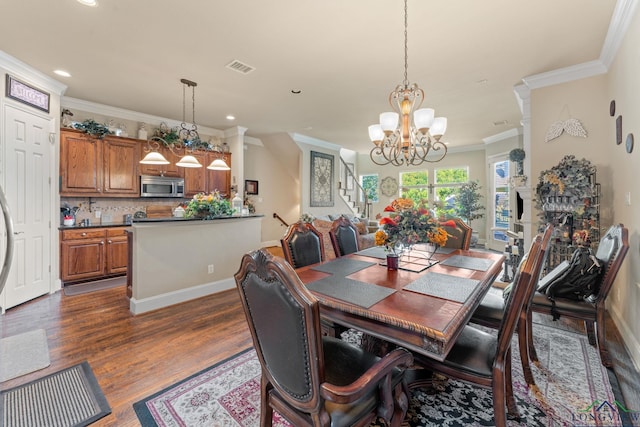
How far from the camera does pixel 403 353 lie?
1169 mm

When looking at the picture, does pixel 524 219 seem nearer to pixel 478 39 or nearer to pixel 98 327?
pixel 478 39

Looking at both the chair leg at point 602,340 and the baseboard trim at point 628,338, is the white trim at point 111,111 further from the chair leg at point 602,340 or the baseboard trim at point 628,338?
the baseboard trim at point 628,338

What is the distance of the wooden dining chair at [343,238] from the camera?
9.24 feet

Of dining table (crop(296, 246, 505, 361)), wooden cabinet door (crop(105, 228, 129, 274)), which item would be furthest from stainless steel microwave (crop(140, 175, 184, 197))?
dining table (crop(296, 246, 505, 361))

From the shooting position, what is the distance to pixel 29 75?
3.49 meters

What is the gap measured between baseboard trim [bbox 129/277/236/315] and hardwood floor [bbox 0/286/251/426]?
0.30 feet

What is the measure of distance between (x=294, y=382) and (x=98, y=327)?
2836 millimetres

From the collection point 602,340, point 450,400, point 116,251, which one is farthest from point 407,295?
point 116,251

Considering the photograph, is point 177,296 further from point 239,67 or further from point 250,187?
point 250,187

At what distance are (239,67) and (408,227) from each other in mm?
2852

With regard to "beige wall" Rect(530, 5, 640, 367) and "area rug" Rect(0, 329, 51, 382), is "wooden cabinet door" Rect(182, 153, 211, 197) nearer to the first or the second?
"area rug" Rect(0, 329, 51, 382)

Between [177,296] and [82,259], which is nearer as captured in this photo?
[177,296]

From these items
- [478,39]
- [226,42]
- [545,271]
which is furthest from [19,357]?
[545,271]

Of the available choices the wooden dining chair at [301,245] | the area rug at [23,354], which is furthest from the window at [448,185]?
the area rug at [23,354]
